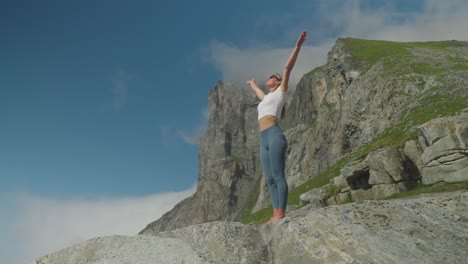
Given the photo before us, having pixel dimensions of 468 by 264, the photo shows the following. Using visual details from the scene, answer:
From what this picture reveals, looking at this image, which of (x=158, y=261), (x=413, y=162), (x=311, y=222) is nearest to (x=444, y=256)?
(x=311, y=222)

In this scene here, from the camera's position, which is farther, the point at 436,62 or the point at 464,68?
the point at 436,62

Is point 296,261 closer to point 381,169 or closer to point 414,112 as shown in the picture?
point 381,169

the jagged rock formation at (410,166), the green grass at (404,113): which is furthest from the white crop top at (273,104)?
the jagged rock formation at (410,166)

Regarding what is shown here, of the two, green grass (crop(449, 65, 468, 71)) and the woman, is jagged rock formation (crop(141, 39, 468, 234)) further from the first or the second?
the woman

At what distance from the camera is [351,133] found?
292 feet

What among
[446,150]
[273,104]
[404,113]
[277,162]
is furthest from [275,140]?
[404,113]

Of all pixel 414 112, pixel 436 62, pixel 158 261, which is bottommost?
pixel 158 261

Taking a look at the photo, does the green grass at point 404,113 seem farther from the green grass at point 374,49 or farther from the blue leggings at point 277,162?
the blue leggings at point 277,162

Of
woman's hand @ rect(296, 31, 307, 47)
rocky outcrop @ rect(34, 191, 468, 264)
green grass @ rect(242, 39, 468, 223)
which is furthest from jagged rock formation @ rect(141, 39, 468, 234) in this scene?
rocky outcrop @ rect(34, 191, 468, 264)

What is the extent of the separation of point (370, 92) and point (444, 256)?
81.5m

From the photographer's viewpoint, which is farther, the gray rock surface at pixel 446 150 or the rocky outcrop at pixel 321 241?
the gray rock surface at pixel 446 150

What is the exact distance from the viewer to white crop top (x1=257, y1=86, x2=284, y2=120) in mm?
10234

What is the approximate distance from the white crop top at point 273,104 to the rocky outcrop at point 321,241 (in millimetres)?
3265

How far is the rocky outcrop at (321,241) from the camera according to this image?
6664mm
